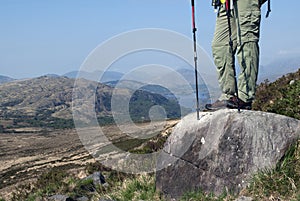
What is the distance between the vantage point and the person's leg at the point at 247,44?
6102 millimetres

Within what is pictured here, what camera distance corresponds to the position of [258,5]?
20.2ft

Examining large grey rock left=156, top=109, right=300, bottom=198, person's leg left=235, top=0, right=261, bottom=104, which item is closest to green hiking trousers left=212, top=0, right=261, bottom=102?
person's leg left=235, top=0, right=261, bottom=104

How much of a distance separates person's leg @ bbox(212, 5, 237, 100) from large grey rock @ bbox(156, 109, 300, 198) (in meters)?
0.48

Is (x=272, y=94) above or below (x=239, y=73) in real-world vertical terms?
below

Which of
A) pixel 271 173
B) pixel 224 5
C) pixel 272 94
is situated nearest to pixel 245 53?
pixel 224 5

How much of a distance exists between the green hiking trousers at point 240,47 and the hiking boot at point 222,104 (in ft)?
0.28

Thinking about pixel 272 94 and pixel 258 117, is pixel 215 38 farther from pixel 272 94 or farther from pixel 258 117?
pixel 272 94

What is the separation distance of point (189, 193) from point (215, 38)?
2390 mm

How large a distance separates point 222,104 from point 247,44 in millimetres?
1029

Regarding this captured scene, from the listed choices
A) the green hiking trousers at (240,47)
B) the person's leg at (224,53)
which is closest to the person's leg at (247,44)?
the green hiking trousers at (240,47)

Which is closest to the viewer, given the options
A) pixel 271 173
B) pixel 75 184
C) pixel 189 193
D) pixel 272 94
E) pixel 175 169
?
pixel 271 173

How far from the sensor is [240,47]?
624cm

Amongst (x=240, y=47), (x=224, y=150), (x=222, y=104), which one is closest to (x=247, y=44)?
(x=240, y=47)

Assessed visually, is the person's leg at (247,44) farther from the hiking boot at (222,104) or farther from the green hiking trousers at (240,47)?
the hiking boot at (222,104)
